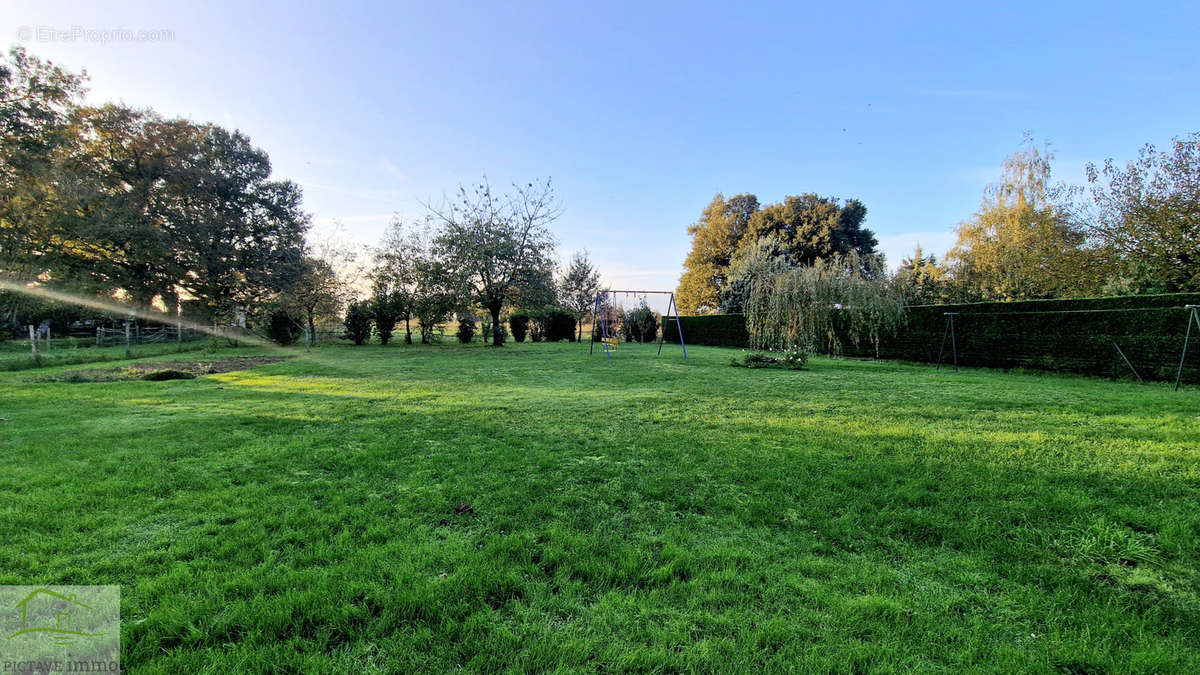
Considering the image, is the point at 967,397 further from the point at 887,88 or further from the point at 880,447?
the point at 887,88

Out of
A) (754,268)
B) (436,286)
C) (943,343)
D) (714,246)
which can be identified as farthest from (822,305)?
(714,246)

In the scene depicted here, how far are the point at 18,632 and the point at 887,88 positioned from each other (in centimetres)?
1454

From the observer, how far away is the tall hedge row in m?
7.57

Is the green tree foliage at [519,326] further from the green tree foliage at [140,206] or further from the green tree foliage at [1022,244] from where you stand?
the green tree foliage at [1022,244]

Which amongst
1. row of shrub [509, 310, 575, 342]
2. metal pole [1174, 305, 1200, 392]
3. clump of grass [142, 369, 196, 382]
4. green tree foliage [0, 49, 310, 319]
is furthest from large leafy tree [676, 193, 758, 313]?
clump of grass [142, 369, 196, 382]

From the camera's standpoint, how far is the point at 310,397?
239 inches

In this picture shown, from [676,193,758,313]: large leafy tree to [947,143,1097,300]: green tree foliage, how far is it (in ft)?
38.0

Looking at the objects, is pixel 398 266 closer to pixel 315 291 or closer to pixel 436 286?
pixel 436 286

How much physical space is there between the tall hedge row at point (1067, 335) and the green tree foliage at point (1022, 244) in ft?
25.6

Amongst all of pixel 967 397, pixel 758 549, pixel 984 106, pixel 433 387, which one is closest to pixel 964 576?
pixel 758 549

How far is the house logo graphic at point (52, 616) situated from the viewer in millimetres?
1403

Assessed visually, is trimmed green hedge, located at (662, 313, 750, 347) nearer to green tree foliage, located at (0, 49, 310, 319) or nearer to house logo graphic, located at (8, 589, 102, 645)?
house logo graphic, located at (8, 589, 102, 645)

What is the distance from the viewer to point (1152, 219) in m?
12.0

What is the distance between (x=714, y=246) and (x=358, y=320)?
23.1 m
